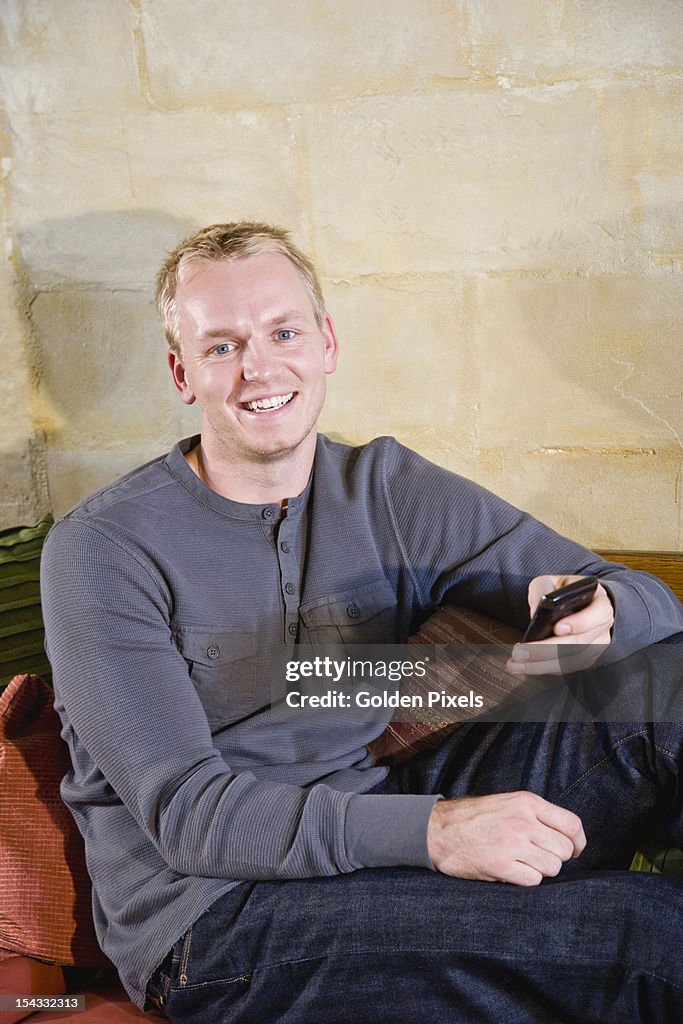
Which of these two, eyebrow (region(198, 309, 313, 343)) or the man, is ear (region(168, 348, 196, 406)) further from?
eyebrow (region(198, 309, 313, 343))

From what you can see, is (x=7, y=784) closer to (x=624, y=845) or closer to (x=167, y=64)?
(x=624, y=845)

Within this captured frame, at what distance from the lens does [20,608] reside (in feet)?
6.94

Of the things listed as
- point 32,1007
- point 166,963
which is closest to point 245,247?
point 166,963

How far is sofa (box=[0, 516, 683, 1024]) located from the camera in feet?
4.78

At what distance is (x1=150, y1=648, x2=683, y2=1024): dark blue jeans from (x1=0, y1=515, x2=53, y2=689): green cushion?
3.12ft

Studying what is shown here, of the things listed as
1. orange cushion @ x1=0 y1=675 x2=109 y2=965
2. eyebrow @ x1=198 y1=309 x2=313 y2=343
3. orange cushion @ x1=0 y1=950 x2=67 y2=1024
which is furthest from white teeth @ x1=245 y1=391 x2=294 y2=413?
orange cushion @ x1=0 y1=950 x2=67 y2=1024

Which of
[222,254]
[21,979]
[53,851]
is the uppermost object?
[222,254]

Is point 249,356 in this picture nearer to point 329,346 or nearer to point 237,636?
point 329,346

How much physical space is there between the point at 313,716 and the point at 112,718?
1.16 feet

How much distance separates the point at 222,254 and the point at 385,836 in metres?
0.94

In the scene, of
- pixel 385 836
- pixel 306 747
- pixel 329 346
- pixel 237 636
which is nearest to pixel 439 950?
pixel 385 836

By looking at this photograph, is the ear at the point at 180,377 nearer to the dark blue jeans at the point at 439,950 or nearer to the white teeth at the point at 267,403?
the white teeth at the point at 267,403

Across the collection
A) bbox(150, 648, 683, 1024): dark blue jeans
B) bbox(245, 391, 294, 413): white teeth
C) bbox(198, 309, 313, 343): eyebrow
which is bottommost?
bbox(150, 648, 683, 1024): dark blue jeans

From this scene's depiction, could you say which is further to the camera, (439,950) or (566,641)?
(566,641)
